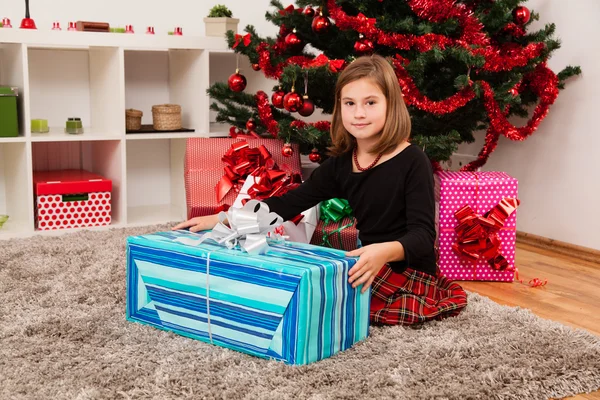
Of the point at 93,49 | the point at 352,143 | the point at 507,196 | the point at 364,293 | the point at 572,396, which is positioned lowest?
the point at 572,396

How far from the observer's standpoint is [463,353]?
4.43 ft

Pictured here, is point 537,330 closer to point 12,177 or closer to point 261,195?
point 261,195

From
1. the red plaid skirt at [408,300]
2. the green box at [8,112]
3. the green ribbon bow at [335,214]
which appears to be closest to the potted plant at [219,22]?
the green box at [8,112]

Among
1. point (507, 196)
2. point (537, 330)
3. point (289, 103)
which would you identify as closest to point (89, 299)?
point (289, 103)

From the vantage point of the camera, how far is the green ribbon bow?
191 centimetres

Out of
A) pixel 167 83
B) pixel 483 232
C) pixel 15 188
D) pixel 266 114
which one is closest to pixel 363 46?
pixel 266 114

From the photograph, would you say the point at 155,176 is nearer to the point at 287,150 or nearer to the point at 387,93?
the point at 287,150

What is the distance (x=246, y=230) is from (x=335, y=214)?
60 centimetres

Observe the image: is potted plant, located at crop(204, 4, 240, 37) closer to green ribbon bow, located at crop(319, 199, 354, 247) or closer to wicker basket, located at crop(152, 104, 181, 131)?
wicker basket, located at crop(152, 104, 181, 131)

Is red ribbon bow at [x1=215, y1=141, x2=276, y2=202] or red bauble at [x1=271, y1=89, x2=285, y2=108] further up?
red bauble at [x1=271, y1=89, x2=285, y2=108]

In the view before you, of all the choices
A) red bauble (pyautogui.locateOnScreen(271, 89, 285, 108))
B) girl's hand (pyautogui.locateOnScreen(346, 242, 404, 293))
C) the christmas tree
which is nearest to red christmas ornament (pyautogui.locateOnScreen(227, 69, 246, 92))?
the christmas tree

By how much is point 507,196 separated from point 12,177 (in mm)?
1737

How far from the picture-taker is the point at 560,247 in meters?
2.41

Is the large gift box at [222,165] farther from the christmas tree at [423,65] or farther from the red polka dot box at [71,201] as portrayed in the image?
the red polka dot box at [71,201]
